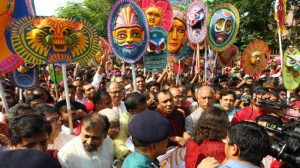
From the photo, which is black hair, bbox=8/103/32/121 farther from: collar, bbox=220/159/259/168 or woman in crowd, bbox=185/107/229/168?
collar, bbox=220/159/259/168

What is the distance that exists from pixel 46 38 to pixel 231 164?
98.8 inches

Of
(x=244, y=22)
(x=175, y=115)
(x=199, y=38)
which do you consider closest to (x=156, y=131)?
(x=175, y=115)

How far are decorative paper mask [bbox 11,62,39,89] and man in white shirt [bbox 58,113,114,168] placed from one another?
324 centimetres

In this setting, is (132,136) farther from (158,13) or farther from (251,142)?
(158,13)

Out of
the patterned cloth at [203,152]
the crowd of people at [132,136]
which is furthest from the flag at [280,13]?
the patterned cloth at [203,152]

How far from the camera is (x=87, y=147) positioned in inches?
94.6

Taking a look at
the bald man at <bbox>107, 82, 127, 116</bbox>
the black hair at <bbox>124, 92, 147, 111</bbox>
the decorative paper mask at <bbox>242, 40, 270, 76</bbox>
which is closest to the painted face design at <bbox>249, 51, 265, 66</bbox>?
the decorative paper mask at <bbox>242, 40, 270, 76</bbox>

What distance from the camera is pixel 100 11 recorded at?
31.7m

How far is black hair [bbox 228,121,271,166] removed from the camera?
1.94 metres

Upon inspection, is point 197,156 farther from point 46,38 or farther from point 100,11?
point 100,11

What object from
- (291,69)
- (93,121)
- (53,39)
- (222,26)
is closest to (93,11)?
(222,26)

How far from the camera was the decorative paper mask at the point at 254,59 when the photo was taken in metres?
8.42

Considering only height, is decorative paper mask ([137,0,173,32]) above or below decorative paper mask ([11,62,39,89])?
above

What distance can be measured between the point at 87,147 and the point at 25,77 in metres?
3.44
